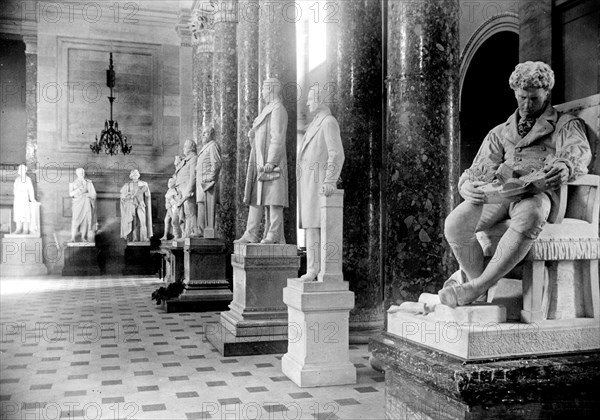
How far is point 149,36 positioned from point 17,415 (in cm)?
1855

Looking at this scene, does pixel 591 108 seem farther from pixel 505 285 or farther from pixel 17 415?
pixel 17 415

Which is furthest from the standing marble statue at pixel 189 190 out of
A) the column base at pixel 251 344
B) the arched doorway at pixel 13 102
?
the arched doorway at pixel 13 102

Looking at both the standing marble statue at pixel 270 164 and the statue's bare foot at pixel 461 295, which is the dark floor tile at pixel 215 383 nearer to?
the standing marble statue at pixel 270 164

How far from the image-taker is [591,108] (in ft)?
11.6

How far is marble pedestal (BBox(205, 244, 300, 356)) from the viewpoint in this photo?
7758 mm

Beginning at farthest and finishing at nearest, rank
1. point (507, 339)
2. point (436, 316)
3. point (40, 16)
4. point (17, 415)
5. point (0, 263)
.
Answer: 1. point (40, 16)
2. point (0, 263)
3. point (17, 415)
4. point (436, 316)
5. point (507, 339)

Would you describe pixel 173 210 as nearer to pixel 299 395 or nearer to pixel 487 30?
pixel 487 30

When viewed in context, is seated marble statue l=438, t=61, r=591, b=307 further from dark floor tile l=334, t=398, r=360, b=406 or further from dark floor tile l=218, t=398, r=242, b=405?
dark floor tile l=218, t=398, r=242, b=405

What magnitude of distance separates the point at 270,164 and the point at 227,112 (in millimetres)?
5341

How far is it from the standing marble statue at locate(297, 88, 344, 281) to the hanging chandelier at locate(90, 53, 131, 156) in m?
14.0

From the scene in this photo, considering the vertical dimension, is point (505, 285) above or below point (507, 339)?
above

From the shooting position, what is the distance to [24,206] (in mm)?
19312

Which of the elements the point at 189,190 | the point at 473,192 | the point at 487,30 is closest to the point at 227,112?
the point at 189,190

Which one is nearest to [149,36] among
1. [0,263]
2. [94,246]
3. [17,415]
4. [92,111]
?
[92,111]
